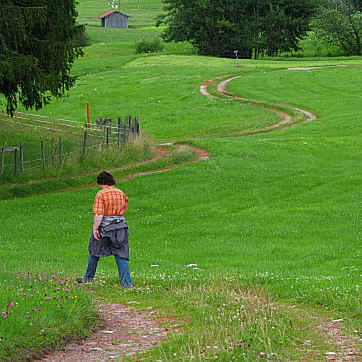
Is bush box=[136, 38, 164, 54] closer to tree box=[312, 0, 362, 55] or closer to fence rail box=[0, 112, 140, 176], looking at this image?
tree box=[312, 0, 362, 55]

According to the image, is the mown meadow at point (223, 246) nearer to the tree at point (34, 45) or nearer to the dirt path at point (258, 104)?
the dirt path at point (258, 104)

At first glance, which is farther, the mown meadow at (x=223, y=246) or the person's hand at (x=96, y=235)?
the person's hand at (x=96, y=235)

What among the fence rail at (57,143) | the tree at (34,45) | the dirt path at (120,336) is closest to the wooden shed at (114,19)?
the fence rail at (57,143)

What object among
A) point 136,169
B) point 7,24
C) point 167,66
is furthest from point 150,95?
point 7,24

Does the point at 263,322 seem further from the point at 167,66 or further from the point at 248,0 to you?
the point at 248,0

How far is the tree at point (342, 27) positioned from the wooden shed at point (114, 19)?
8496cm

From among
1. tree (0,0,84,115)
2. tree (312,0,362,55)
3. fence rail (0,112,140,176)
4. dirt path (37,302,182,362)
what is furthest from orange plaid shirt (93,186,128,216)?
tree (312,0,362,55)

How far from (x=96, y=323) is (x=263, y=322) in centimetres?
252

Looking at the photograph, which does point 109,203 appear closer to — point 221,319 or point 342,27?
point 221,319

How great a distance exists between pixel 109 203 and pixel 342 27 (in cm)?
9264

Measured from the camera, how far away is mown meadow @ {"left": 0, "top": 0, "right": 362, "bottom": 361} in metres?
8.51

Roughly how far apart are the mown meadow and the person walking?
68 cm

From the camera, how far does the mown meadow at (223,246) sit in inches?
335

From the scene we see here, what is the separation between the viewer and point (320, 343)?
27.6 feet
